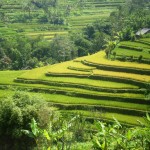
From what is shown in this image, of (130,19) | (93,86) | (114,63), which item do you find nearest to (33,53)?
(130,19)

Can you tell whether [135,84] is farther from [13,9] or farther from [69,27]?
[13,9]

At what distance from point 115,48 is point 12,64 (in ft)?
70.3

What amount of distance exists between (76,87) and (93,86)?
6.46 ft

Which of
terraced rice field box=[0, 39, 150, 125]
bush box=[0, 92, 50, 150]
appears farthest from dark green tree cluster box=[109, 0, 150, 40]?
bush box=[0, 92, 50, 150]

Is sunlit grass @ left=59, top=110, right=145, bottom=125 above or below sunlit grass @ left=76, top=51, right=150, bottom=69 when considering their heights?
below

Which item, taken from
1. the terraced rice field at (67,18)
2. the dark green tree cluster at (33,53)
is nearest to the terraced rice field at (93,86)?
the dark green tree cluster at (33,53)

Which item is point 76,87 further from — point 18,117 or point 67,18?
point 67,18

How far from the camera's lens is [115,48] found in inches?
2132

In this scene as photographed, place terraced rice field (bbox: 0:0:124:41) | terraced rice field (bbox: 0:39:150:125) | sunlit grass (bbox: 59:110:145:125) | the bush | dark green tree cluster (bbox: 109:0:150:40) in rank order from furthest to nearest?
terraced rice field (bbox: 0:0:124:41) < dark green tree cluster (bbox: 109:0:150:40) < terraced rice field (bbox: 0:39:150:125) < sunlit grass (bbox: 59:110:145:125) < the bush

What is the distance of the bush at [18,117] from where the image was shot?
26047 millimetres

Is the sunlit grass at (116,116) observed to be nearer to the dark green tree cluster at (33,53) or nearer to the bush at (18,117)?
the bush at (18,117)

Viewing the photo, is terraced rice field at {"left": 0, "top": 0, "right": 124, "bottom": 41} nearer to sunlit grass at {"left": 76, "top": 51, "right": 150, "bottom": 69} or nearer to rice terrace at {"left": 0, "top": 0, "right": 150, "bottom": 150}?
rice terrace at {"left": 0, "top": 0, "right": 150, "bottom": 150}

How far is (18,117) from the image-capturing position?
26.0 meters

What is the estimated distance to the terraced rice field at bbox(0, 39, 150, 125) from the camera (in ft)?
114
